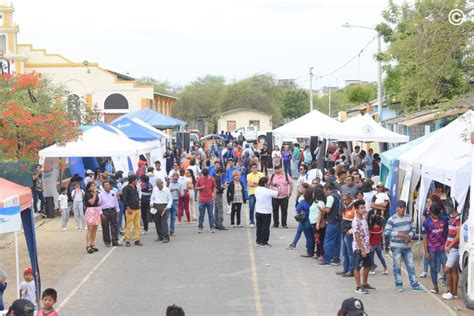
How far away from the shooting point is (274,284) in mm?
14922

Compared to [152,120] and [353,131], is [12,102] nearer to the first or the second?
[353,131]

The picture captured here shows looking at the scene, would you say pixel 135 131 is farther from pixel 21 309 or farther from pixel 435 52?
pixel 21 309

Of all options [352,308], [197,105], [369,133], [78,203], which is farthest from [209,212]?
[197,105]

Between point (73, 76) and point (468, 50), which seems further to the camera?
point (73, 76)

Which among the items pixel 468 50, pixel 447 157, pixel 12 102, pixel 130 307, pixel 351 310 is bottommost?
pixel 130 307

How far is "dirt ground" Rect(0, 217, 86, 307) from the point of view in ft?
52.9

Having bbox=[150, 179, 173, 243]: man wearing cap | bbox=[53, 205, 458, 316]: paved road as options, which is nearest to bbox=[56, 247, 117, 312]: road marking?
bbox=[53, 205, 458, 316]: paved road

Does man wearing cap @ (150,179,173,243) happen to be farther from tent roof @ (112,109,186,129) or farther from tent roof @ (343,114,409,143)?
tent roof @ (112,109,186,129)

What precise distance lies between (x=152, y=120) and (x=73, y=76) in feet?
88.7

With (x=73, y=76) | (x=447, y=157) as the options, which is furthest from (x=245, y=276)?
(x=73, y=76)

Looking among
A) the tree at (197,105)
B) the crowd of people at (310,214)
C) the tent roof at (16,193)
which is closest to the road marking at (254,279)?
the crowd of people at (310,214)

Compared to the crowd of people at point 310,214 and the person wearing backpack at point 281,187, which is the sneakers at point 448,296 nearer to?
the crowd of people at point 310,214

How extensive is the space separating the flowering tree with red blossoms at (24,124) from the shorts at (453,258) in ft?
27.6

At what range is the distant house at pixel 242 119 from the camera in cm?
9381
